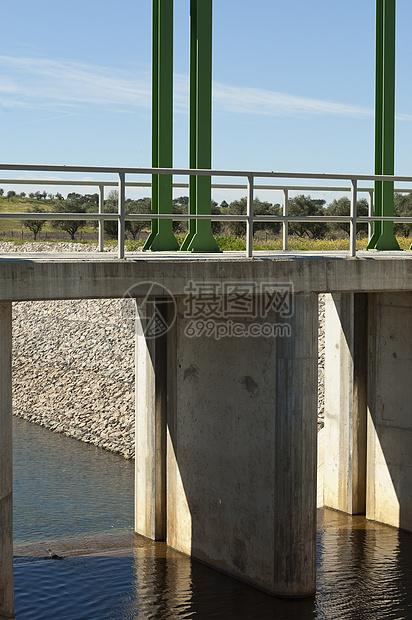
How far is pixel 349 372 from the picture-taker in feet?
46.8

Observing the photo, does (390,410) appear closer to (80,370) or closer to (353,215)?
(353,215)

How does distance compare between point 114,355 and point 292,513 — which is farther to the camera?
point 114,355

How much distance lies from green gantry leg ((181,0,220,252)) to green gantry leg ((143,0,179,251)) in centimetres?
37

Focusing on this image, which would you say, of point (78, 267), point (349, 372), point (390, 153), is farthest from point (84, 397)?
point (78, 267)

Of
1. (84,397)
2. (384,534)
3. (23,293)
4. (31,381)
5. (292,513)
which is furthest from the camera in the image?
(31,381)

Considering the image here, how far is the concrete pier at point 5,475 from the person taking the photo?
8.57 metres

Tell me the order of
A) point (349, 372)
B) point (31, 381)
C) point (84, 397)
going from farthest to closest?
point (31, 381), point (84, 397), point (349, 372)

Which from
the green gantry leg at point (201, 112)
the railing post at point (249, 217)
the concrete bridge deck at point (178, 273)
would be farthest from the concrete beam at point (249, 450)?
the green gantry leg at point (201, 112)

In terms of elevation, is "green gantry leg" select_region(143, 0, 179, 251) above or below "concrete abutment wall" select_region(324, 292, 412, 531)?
above

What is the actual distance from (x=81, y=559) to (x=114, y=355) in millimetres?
14237

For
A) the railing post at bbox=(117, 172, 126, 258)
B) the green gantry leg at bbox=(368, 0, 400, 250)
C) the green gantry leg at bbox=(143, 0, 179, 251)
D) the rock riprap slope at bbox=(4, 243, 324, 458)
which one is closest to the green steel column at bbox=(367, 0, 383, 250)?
the green gantry leg at bbox=(368, 0, 400, 250)

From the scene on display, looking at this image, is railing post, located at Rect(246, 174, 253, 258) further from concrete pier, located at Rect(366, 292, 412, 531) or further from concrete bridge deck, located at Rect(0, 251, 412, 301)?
concrete pier, located at Rect(366, 292, 412, 531)

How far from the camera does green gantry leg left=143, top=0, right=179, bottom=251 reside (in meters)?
10.9

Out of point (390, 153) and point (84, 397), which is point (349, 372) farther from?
point (84, 397)
